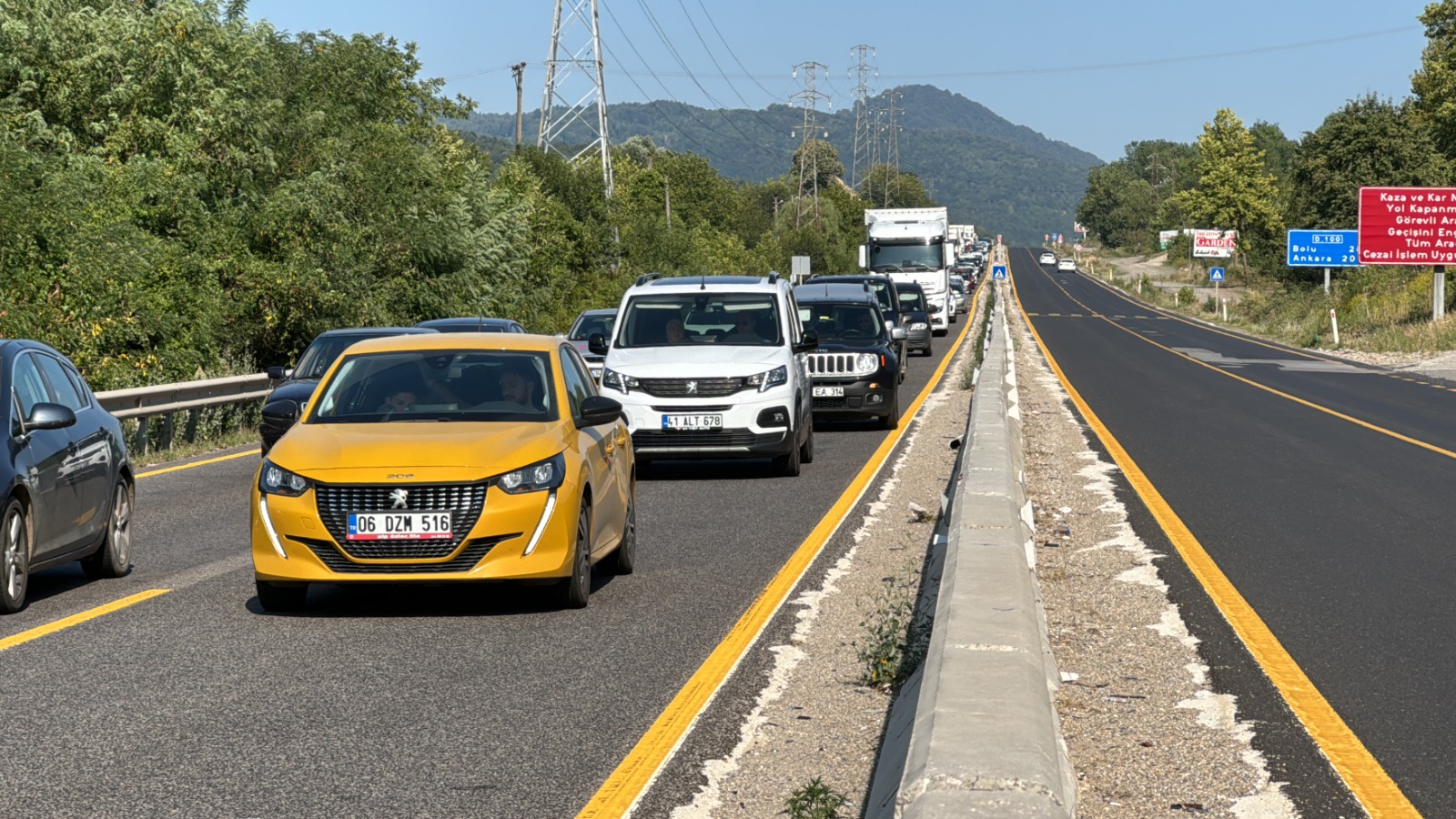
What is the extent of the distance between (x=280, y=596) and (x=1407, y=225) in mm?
50105

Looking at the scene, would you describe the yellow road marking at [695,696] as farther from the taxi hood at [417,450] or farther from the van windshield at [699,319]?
the van windshield at [699,319]

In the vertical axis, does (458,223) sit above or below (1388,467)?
above

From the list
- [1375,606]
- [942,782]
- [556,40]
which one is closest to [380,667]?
[942,782]

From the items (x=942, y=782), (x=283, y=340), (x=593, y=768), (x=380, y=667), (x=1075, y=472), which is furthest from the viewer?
(x=283, y=340)

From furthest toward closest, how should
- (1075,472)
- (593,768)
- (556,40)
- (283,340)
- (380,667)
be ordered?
(556,40) → (283,340) → (1075,472) → (380,667) → (593,768)

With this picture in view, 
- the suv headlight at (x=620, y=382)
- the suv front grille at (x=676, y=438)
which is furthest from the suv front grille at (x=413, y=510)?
the suv headlight at (x=620, y=382)

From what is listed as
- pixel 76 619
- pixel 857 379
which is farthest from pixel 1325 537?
pixel 857 379

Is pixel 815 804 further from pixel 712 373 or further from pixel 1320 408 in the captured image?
pixel 1320 408

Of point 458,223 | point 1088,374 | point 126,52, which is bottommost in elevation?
point 1088,374

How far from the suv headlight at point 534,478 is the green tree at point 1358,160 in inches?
3119

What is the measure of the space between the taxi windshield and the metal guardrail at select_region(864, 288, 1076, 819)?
8.19ft

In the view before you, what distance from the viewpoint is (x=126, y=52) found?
34250mm

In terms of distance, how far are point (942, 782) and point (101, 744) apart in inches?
126

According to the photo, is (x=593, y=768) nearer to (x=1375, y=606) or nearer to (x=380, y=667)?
(x=380, y=667)
